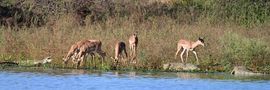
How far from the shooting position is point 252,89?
17781 mm

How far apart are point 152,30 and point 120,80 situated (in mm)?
7931

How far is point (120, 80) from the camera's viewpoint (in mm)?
19156

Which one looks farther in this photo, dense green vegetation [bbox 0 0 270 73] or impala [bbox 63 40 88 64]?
impala [bbox 63 40 88 64]

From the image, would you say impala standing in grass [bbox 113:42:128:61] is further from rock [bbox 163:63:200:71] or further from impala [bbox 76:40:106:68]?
rock [bbox 163:63:200:71]

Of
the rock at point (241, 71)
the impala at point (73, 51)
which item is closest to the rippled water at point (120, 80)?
the rock at point (241, 71)

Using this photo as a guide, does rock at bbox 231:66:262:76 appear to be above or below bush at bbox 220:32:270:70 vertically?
below

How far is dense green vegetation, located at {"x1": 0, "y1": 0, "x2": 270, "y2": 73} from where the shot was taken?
75.2 ft

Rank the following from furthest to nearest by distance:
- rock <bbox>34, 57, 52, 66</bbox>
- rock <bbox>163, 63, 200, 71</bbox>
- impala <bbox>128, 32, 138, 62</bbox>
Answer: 1. impala <bbox>128, 32, 138, 62</bbox>
2. rock <bbox>34, 57, 52, 66</bbox>
3. rock <bbox>163, 63, 200, 71</bbox>

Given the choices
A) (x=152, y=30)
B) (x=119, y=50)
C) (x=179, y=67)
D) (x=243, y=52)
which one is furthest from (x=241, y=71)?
(x=152, y=30)

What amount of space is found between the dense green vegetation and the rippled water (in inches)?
60.4

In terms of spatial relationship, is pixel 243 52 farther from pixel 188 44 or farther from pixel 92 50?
pixel 92 50

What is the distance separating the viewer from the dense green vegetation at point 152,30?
22.9 metres

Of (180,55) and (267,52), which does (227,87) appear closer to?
(267,52)

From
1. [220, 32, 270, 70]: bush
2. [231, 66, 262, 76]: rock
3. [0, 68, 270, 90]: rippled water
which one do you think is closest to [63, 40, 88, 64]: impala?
[0, 68, 270, 90]: rippled water
